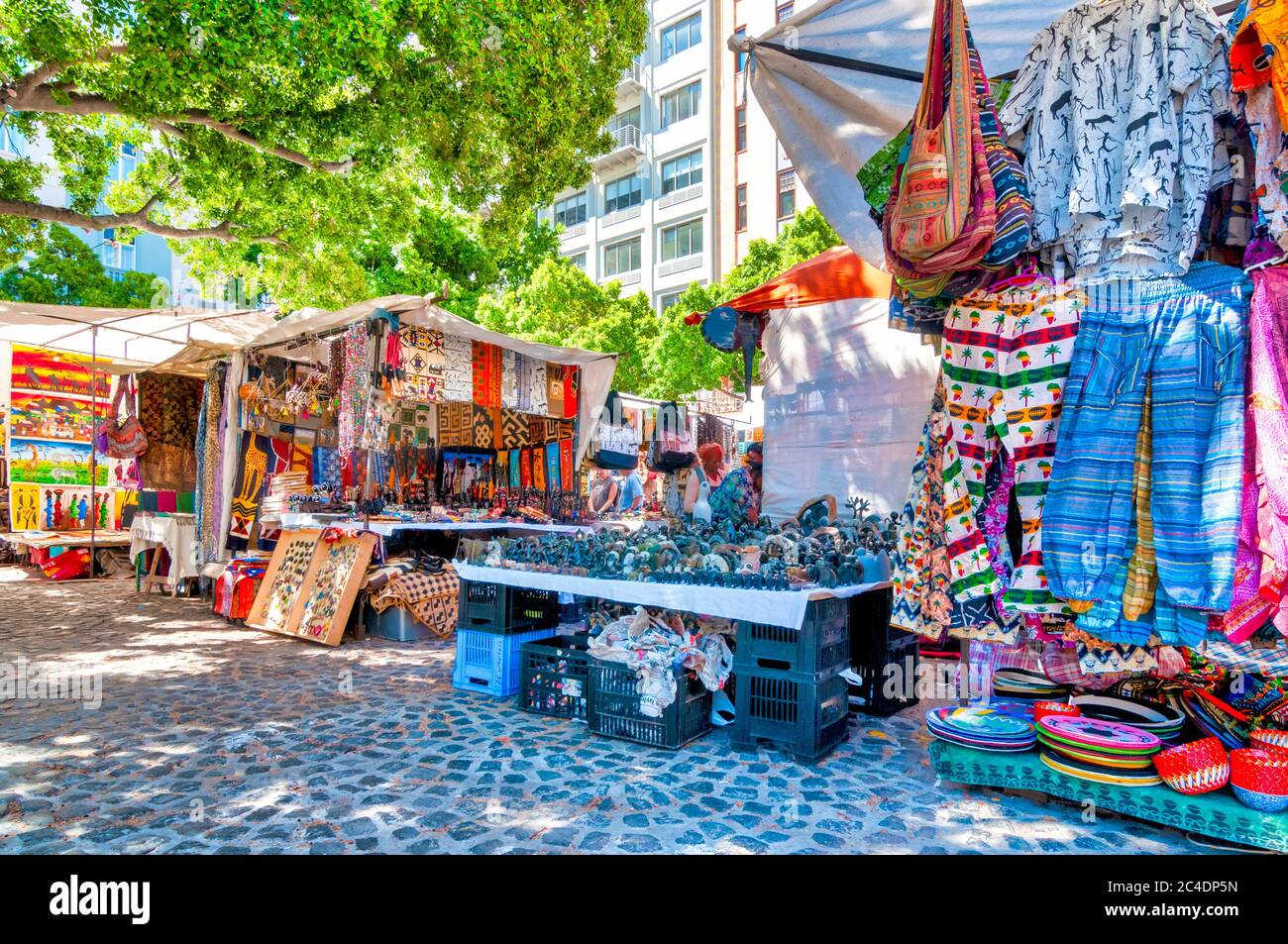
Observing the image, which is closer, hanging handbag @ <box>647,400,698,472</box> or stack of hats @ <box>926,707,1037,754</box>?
stack of hats @ <box>926,707,1037,754</box>

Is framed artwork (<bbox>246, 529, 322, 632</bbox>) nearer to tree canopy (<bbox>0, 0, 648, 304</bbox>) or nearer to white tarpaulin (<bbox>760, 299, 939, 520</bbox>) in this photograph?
tree canopy (<bbox>0, 0, 648, 304</bbox>)

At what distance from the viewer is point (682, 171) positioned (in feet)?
88.1

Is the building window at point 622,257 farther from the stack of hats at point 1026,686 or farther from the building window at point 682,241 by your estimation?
the stack of hats at point 1026,686

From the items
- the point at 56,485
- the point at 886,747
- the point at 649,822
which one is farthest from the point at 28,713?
the point at 56,485

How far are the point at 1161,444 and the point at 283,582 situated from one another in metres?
6.84

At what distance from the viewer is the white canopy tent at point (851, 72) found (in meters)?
3.45

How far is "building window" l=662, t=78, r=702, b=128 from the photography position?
86.5ft

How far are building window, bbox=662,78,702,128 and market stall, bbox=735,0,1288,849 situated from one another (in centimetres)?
2625

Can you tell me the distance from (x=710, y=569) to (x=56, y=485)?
45.4 feet

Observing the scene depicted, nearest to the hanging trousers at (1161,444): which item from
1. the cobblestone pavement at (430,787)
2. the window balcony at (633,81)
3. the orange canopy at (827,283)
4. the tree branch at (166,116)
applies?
the cobblestone pavement at (430,787)

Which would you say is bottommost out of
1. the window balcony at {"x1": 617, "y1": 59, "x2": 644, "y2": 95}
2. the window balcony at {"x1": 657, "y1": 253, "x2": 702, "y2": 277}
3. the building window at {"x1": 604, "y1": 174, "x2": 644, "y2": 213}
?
the window balcony at {"x1": 657, "y1": 253, "x2": 702, "y2": 277}

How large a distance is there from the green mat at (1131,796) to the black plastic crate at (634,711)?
1201mm

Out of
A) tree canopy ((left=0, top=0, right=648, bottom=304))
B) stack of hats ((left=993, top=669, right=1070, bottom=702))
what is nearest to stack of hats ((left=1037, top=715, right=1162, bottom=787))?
stack of hats ((left=993, top=669, right=1070, bottom=702))

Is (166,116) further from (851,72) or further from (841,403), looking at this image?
(841,403)
